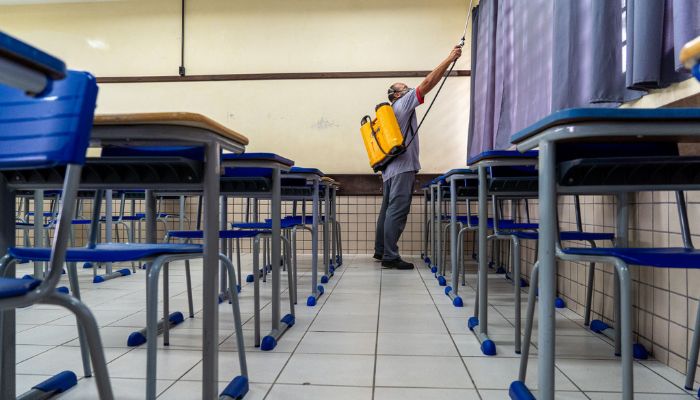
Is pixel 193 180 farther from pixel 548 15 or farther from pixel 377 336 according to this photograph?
pixel 548 15

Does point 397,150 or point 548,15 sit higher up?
point 548,15

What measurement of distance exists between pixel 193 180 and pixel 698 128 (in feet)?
3.77

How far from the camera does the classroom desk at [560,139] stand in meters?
0.92

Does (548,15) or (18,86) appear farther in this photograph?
(548,15)

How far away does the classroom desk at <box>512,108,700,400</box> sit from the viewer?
3.02 feet

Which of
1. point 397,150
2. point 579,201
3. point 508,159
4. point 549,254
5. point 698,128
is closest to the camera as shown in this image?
point 698,128

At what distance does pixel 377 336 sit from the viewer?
6.38 ft

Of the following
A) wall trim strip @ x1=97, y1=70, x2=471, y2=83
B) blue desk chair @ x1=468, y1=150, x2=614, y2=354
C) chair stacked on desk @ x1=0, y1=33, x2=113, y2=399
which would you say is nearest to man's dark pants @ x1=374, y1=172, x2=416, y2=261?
wall trim strip @ x1=97, y1=70, x2=471, y2=83

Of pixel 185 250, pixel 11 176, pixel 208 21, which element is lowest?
pixel 185 250

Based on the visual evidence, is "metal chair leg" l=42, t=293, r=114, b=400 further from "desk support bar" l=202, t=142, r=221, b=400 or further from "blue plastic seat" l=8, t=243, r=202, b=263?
"desk support bar" l=202, t=142, r=221, b=400

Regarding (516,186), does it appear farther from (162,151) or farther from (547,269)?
(162,151)

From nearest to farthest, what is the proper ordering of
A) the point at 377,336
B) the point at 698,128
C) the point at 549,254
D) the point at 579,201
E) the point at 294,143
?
the point at 698,128 → the point at 549,254 → the point at 377,336 → the point at 579,201 → the point at 294,143

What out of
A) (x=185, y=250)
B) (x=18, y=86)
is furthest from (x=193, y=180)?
(x=18, y=86)

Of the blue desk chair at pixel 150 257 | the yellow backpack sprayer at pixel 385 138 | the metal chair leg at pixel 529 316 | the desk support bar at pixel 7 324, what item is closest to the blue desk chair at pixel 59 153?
the blue desk chair at pixel 150 257
